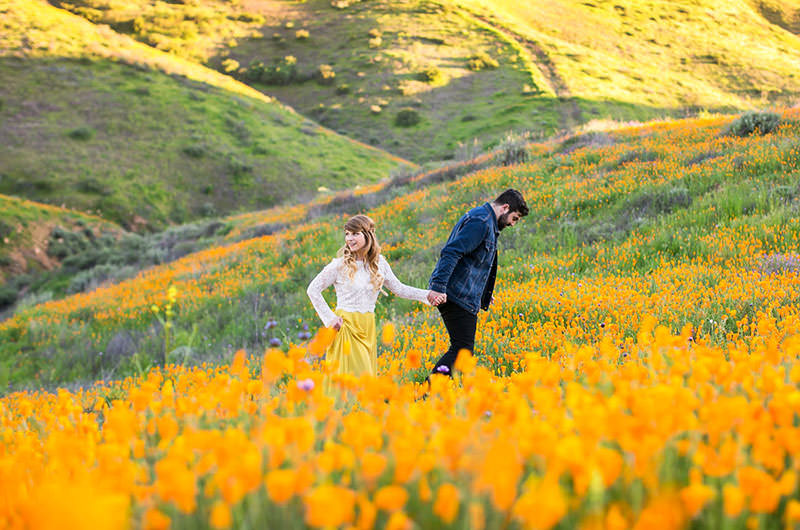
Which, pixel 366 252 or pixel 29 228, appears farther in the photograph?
pixel 29 228

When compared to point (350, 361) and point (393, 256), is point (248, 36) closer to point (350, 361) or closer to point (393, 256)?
point (393, 256)

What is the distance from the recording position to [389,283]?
4625 mm

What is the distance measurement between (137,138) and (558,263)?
29324mm

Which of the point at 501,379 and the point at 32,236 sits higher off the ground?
the point at 501,379

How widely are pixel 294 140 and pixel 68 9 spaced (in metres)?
31.5

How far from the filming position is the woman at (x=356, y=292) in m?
4.23

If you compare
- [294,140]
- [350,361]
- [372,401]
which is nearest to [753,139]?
[350,361]

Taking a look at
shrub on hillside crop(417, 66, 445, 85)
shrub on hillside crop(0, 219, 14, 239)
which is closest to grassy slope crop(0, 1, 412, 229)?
shrub on hillside crop(0, 219, 14, 239)

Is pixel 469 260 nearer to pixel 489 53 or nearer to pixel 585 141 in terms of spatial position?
pixel 585 141

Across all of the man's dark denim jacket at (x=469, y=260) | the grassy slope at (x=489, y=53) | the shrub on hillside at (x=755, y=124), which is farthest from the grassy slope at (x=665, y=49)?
the man's dark denim jacket at (x=469, y=260)

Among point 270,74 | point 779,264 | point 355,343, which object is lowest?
point 270,74

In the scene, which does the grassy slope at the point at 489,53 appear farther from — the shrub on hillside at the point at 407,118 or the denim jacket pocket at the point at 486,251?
the denim jacket pocket at the point at 486,251

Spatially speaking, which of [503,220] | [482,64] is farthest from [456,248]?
[482,64]

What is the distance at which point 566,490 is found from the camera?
49.3 inches
